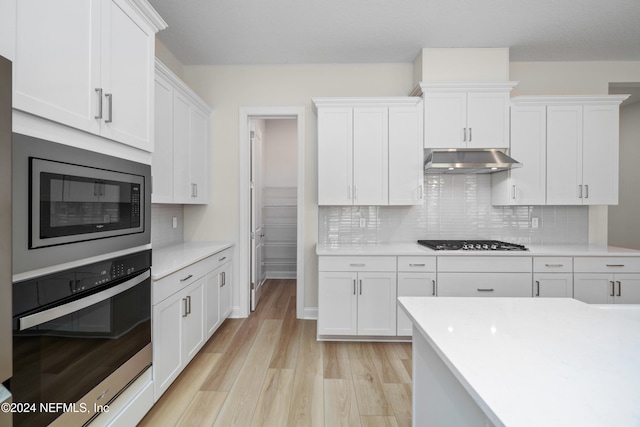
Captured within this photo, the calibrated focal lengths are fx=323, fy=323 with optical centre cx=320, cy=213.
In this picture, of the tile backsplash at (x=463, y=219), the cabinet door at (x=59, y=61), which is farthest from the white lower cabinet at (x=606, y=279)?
the cabinet door at (x=59, y=61)

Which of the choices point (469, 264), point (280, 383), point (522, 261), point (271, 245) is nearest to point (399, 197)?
point (469, 264)

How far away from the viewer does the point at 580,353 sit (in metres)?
0.92

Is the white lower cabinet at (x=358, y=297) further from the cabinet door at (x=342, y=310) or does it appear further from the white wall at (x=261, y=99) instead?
the white wall at (x=261, y=99)

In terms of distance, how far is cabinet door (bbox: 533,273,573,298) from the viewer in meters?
2.99

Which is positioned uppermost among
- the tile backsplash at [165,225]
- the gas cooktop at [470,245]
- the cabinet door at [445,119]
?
the cabinet door at [445,119]

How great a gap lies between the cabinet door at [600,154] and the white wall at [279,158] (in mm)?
4063

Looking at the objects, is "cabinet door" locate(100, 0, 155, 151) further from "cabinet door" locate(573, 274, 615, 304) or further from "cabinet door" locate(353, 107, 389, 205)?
"cabinet door" locate(573, 274, 615, 304)

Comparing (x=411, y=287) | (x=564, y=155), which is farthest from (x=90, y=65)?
(x=564, y=155)

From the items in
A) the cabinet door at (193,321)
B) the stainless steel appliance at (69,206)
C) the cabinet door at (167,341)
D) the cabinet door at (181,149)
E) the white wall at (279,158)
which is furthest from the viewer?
the white wall at (279,158)

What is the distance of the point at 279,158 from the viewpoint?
586 centimetres

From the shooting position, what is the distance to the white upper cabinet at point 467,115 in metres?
3.18

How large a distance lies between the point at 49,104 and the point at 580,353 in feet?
6.35

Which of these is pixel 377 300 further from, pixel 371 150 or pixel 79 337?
pixel 79 337

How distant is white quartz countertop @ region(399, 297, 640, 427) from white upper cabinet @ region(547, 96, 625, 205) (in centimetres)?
234
